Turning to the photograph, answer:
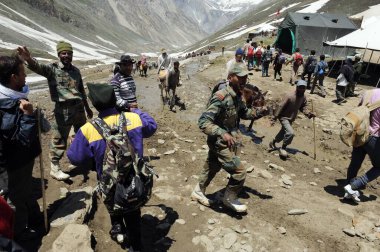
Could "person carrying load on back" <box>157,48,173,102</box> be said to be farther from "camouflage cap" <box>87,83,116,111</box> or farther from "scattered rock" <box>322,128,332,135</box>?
"camouflage cap" <box>87,83,116,111</box>

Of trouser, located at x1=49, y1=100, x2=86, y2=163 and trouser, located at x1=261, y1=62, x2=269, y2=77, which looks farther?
trouser, located at x1=261, y1=62, x2=269, y2=77

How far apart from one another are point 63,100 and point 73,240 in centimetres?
261

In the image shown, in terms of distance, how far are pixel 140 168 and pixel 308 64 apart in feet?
51.3

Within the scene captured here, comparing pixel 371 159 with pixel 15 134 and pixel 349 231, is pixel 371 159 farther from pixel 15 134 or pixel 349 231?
pixel 15 134

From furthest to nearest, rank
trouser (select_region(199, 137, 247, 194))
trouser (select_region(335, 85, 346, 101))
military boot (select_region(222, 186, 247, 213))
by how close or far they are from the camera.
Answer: trouser (select_region(335, 85, 346, 101)) → military boot (select_region(222, 186, 247, 213)) → trouser (select_region(199, 137, 247, 194))

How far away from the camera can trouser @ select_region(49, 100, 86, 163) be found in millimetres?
5738

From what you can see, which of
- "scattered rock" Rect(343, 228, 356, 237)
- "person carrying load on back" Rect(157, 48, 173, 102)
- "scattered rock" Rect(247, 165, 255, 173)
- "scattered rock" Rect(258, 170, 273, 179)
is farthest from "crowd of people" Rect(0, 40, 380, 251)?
"person carrying load on back" Rect(157, 48, 173, 102)

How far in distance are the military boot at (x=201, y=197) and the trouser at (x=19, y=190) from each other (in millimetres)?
2778

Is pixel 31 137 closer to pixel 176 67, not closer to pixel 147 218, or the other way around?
pixel 147 218

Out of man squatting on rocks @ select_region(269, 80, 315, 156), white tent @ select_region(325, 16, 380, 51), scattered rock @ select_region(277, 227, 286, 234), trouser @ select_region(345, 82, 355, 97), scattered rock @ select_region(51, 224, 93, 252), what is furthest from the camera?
white tent @ select_region(325, 16, 380, 51)

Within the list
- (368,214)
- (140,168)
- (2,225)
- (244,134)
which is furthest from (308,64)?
(2,225)

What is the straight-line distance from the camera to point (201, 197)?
568 cm

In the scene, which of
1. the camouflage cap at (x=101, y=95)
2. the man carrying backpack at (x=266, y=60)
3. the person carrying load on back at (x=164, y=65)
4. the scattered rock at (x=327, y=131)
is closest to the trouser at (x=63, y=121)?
the camouflage cap at (x=101, y=95)

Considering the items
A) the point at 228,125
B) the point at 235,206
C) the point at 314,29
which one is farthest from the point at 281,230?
the point at 314,29
